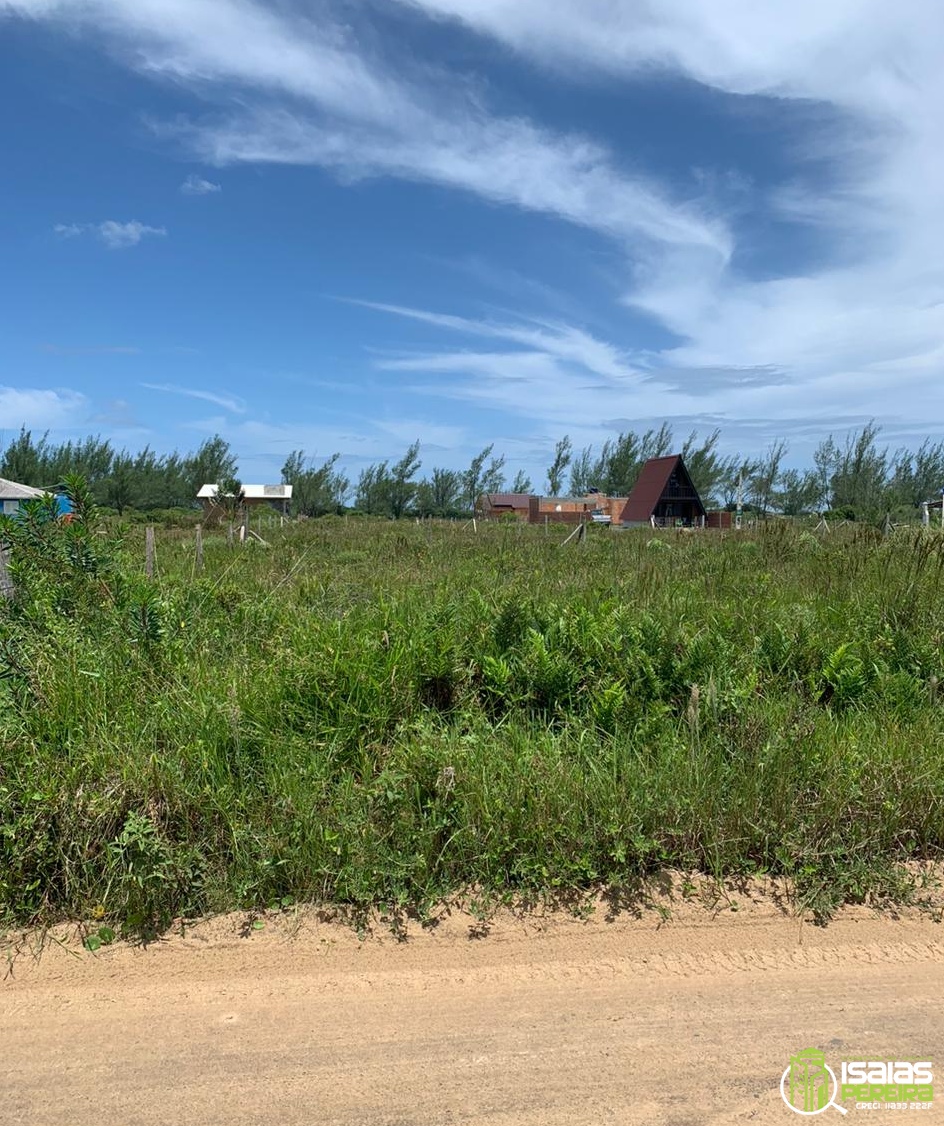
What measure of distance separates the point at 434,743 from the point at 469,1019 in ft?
4.93

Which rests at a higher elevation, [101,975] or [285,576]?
[285,576]

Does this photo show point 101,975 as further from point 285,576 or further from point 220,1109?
point 285,576

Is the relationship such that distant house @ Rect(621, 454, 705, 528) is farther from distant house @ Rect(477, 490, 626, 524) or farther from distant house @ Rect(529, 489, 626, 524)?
distant house @ Rect(529, 489, 626, 524)

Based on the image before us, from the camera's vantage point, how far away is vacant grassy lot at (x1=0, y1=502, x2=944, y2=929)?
3203 mm

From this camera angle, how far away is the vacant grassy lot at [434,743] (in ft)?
10.5

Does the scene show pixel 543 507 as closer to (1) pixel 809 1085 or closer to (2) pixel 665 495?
(2) pixel 665 495

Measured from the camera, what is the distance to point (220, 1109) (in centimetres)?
212

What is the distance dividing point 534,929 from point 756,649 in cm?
284

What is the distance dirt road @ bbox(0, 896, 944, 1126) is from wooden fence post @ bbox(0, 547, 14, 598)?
2.77 metres

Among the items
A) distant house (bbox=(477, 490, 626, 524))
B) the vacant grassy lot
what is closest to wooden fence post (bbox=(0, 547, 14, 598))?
the vacant grassy lot

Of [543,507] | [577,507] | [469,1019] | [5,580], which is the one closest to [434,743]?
[469,1019]

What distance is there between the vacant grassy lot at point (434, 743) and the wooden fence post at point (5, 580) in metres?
0.06

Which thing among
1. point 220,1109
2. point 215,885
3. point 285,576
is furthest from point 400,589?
point 220,1109

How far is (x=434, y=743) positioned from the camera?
12.7 ft
